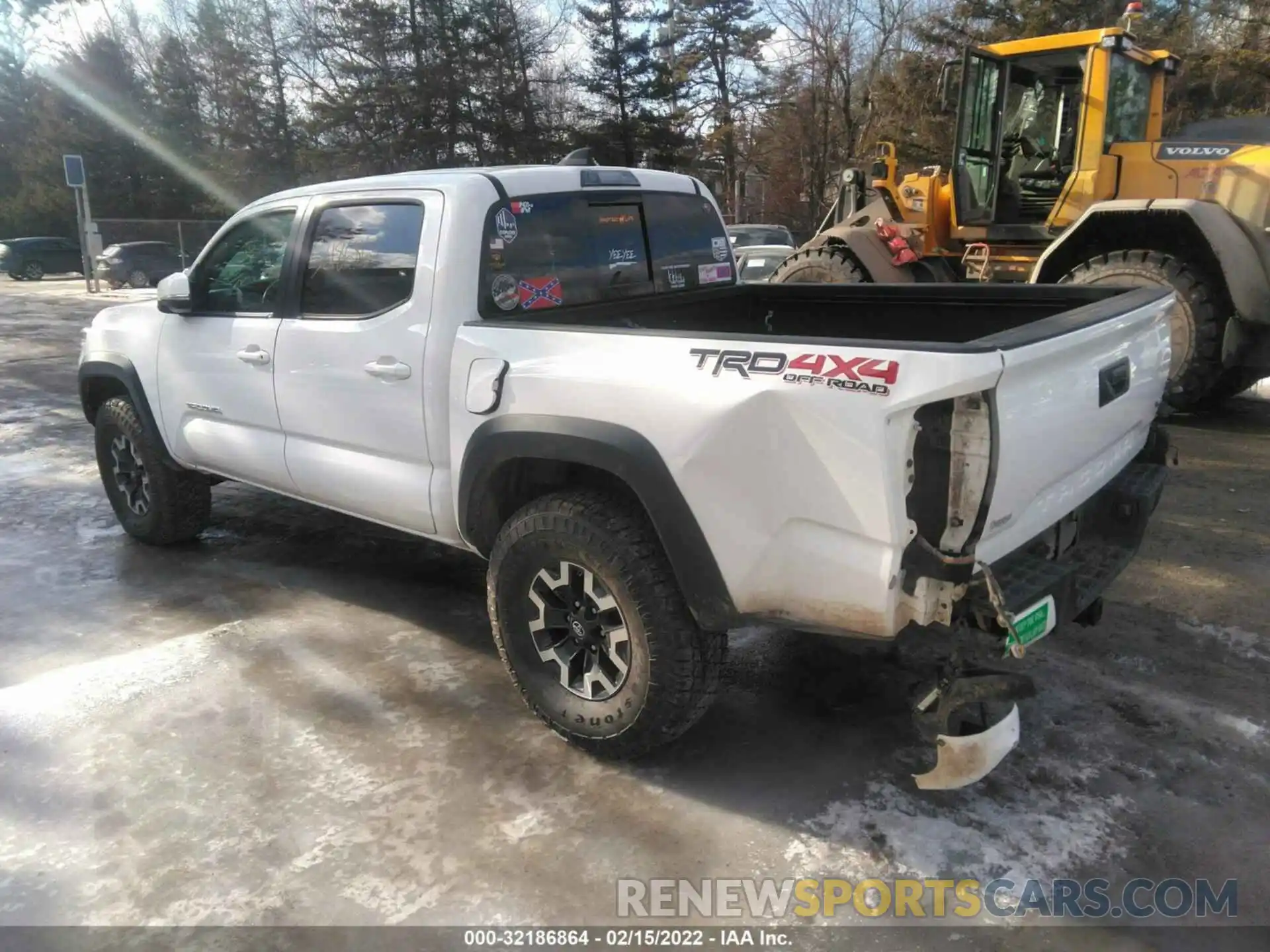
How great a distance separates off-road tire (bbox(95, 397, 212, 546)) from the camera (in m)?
5.29

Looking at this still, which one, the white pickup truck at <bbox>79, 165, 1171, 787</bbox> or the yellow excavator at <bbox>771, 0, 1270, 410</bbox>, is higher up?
the yellow excavator at <bbox>771, 0, 1270, 410</bbox>

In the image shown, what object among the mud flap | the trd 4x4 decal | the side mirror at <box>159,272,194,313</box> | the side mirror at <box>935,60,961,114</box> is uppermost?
the side mirror at <box>935,60,961,114</box>

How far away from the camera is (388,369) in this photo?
370 cm

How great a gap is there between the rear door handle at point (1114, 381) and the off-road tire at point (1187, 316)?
4.72 metres

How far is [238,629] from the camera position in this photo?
4430 mm

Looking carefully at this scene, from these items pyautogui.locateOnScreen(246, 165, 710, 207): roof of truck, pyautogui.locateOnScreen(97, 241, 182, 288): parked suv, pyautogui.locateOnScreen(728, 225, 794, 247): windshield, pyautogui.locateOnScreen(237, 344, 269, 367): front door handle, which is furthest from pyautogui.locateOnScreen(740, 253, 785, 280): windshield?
pyautogui.locateOnScreen(97, 241, 182, 288): parked suv

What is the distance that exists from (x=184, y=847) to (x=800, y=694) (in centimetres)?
218

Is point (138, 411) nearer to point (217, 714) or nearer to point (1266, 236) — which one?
point (217, 714)

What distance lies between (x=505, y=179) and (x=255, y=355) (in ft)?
4.88

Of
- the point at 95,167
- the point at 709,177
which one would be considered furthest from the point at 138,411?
the point at 95,167

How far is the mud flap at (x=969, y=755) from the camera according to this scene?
2.62 meters

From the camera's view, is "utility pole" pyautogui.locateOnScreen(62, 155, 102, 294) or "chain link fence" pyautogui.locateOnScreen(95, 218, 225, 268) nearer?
"utility pole" pyautogui.locateOnScreen(62, 155, 102, 294)

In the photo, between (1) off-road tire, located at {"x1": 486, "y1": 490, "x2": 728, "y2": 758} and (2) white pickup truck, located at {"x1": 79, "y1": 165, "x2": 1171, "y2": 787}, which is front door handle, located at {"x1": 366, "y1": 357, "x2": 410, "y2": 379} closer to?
(2) white pickup truck, located at {"x1": 79, "y1": 165, "x2": 1171, "y2": 787}

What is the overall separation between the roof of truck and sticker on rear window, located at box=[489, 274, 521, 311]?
335 millimetres
